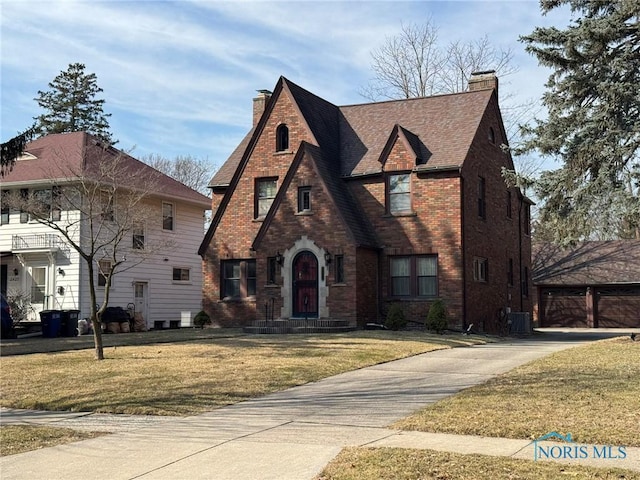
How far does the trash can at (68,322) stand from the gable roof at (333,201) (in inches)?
293

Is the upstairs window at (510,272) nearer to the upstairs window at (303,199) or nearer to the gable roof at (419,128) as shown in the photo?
the gable roof at (419,128)

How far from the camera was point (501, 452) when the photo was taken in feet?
24.5

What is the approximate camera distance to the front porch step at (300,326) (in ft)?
80.3

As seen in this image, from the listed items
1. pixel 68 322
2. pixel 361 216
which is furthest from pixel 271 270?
pixel 68 322

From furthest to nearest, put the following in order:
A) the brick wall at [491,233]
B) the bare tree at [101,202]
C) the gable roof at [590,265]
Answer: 1. the gable roof at [590,265]
2. the bare tree at [101,202]
3. the brick wall at [491,233]

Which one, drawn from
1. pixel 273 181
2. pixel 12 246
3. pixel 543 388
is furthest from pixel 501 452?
pixel 12 246

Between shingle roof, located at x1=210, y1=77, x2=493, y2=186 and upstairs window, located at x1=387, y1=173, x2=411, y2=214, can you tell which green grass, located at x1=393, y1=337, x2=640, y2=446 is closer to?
upstairs window, located at x1=387, y1=173, x2=411, y2=214

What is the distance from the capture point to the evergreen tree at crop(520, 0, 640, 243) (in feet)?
69.7

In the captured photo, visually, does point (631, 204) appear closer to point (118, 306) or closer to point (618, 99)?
point (618, 99)

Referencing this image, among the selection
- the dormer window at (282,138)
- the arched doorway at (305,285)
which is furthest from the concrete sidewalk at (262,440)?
the dormer window at (282,138)

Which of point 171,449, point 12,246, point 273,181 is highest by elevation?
point 273,181

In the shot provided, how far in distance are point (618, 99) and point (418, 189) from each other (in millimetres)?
8312

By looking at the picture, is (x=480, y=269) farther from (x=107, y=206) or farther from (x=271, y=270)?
(x=107, y=206)

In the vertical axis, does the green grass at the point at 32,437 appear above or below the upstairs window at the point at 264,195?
below
